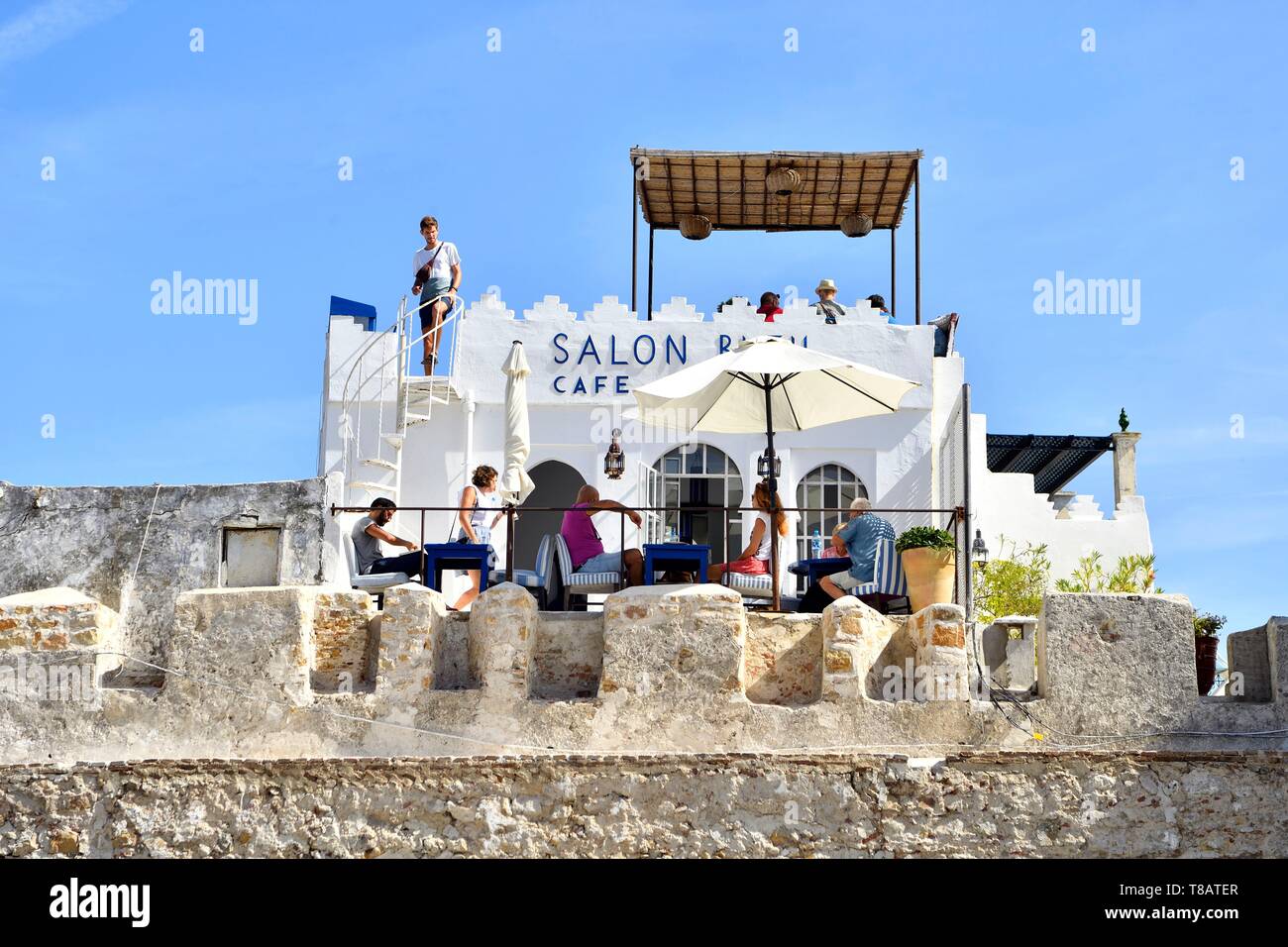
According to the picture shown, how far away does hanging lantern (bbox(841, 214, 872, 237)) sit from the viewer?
21.3m

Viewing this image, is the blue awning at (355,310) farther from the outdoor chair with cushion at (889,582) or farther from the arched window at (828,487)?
the outdoor chair with cushion at (889,582)

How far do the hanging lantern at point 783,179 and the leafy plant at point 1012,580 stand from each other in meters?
4.80

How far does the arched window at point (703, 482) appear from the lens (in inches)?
749

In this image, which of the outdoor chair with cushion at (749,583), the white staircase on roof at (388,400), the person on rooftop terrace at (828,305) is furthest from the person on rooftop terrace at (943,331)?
the outdoor chair with cushion at (749,583)

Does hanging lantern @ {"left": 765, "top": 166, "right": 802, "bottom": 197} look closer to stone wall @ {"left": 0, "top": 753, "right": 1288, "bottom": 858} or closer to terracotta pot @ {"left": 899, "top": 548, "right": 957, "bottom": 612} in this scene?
terracotta pot @ {"left": 899, "top": 548, "right": 957, "bottom": 612}

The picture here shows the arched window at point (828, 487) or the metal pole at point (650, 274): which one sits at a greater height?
the metal pole at point (650, 274)

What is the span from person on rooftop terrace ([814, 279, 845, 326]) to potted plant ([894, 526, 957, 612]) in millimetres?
7330

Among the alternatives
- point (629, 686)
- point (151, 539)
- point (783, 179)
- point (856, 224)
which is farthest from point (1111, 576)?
point (151, 539)

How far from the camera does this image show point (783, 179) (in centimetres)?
2022

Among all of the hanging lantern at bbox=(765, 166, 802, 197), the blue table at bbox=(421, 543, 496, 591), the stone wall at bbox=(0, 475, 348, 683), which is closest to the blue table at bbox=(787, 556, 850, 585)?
the blue table at bbox=(421, 543, 496, 591)

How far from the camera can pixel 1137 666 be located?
1127 centimetres

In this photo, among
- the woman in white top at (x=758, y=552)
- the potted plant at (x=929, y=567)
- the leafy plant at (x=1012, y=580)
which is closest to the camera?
the potted plant at (x=929, y=567)

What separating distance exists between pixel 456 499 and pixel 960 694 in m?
8.57
